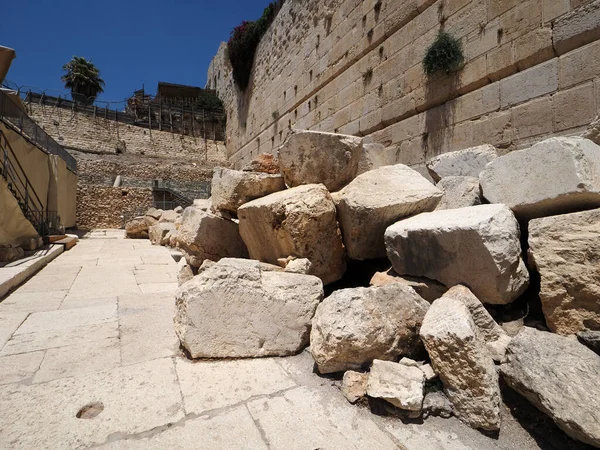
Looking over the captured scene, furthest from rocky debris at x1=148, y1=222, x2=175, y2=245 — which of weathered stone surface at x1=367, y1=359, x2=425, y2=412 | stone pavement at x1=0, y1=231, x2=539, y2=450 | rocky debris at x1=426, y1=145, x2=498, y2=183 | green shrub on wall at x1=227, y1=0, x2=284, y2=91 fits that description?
green shrub on wall at x1=227, y1=0, x2=284, y2=91

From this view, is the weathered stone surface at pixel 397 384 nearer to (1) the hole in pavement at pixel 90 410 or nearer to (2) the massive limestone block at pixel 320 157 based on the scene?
(1) the hole in pavement at pixel 90 410

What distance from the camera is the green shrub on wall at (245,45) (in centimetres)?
1297

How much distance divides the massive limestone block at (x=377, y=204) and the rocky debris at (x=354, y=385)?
45.4 inches

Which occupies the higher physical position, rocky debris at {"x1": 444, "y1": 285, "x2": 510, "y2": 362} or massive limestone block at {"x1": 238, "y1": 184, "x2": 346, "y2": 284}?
massive limestone block at {"x1": 238, "y1": 184, "x2": 346, "y2": 284}

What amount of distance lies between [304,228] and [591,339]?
1.86 metres

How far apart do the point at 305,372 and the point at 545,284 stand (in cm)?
151

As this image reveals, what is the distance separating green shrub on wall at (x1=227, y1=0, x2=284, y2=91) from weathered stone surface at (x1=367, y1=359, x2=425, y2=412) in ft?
46.3

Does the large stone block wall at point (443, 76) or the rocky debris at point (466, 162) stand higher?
the large stone block wall at point (443, 76)

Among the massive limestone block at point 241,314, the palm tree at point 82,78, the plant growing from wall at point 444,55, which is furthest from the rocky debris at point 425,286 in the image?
the palm tree at point 82,78

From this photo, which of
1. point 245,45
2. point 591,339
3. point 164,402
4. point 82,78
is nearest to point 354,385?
point 164,402

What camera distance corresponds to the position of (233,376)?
6.03 feet

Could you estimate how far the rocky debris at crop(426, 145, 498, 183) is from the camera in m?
3.20

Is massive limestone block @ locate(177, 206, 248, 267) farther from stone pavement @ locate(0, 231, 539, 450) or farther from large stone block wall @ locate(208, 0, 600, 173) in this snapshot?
large stone block wall @ locate(208, 0, 600, 173)

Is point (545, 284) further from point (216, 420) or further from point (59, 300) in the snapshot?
point (59, 300)
